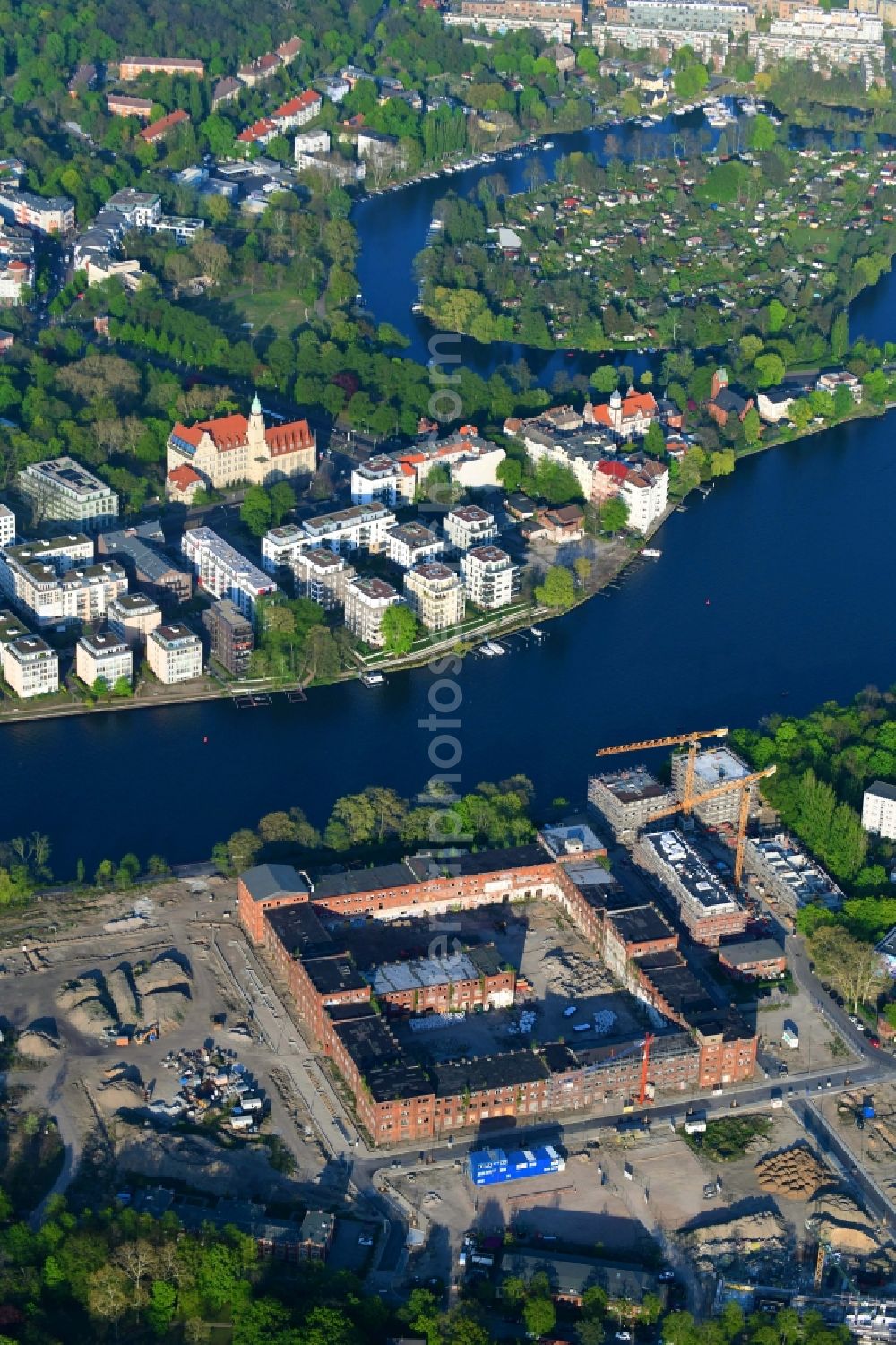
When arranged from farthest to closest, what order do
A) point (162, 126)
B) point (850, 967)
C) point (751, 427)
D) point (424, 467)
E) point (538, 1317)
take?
1. point (162, 126)
2. point (751, 427)
3. point (424, 467)
4. point (850, 967)
5. point (538, 1317)

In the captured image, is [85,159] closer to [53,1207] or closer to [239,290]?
[239,290]

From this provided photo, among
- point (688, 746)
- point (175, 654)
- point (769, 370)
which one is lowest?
point (688, 746)

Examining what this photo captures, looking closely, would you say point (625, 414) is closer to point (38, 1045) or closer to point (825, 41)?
point (38, 1045)

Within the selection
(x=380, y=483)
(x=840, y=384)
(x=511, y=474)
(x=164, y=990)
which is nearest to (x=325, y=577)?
(x=380, y=483)

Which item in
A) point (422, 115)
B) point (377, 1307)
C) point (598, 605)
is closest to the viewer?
point (377, 1307)

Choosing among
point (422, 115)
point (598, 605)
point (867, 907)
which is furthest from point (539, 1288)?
point (422, 115)

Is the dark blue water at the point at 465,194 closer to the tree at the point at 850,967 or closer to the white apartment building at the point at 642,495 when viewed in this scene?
the white apartment building at the point at 642,495
